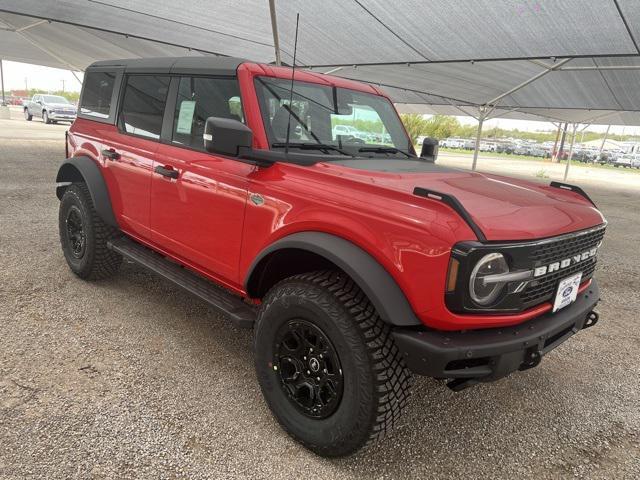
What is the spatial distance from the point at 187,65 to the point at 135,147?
74 centimetres

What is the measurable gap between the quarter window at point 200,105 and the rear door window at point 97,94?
1100 mm

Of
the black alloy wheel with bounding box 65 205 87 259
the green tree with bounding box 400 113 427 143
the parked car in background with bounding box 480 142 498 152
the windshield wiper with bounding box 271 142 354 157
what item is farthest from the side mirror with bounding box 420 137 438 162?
the parked car in background with bounding box 480 142 498 152

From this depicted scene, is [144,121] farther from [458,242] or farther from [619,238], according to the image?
[619,238]

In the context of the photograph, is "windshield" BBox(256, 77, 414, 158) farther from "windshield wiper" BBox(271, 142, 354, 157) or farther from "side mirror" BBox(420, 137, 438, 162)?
"side mirror" BBox(420, 137, 438, 162)

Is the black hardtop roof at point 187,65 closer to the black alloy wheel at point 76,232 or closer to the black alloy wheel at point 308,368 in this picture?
the black alloy wheel at point 76,232

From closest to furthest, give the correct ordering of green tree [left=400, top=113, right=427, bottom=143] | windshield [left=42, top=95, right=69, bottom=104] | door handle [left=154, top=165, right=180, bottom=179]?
door handle [left=154, top=165, right=180, bottom=179], green tree [left=400, top=113, right=427, bottom=143], windshield [left=42, top=95, right=69, bottom=104]

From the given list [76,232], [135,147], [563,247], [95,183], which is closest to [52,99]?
[76,232]

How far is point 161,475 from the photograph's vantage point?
197cm

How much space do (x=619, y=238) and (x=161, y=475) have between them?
A: 875 centimetres

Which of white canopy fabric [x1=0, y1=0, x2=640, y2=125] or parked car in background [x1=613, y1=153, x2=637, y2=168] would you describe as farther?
parked car in background [x1=613, y1=153, x2=637, y2=168]

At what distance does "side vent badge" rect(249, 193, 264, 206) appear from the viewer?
238 centimetres

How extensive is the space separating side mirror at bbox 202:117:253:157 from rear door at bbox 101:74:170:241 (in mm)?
1074

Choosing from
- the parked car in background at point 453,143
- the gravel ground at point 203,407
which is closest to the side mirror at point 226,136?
the gravel ground at point 203,407

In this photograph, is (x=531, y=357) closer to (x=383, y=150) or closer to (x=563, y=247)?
(x=563, y=247)
